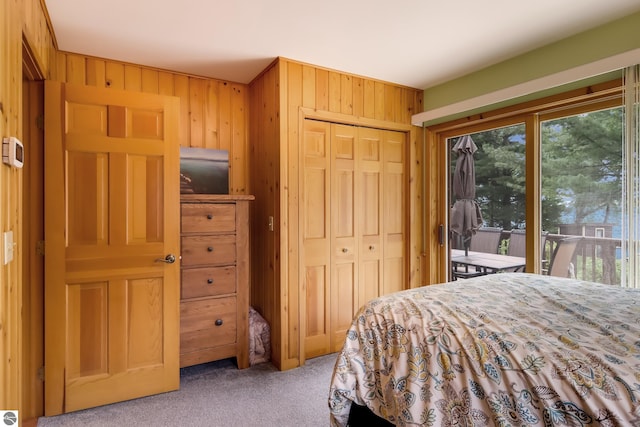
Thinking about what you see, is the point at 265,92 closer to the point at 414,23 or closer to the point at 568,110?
the point at 414,23

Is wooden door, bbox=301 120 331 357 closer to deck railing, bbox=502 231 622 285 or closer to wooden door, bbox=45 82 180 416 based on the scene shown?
wooden door, bbox=45 82 180 416

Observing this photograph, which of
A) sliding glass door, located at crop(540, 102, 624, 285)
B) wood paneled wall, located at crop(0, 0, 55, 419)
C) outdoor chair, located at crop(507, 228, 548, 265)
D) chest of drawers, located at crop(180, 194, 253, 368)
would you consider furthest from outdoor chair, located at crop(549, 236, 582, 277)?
wood paneled wall, located at crop(0, 0, 55, 419)

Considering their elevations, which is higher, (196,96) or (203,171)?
(196,96)

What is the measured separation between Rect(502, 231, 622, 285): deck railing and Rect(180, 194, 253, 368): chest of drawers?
2.45 metres

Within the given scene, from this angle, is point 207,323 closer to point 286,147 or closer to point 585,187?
point 286,147

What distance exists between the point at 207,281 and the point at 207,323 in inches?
12.6

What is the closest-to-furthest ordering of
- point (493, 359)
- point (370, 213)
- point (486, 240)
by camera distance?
point (493, 359) → point (486, 240) → point (370, 213)

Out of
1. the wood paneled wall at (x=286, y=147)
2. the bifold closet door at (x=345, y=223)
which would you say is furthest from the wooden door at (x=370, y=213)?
the wood paneled wall at (x=286, y=147)

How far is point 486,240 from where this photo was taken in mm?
3076

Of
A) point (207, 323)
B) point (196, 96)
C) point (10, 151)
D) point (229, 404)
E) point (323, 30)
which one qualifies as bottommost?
point (229, 404)

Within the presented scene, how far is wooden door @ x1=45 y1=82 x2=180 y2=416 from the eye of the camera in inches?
83.4

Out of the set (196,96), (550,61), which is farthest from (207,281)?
(550,61)

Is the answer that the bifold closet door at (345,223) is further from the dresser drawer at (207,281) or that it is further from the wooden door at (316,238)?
the dresser drawer at (207,281)
